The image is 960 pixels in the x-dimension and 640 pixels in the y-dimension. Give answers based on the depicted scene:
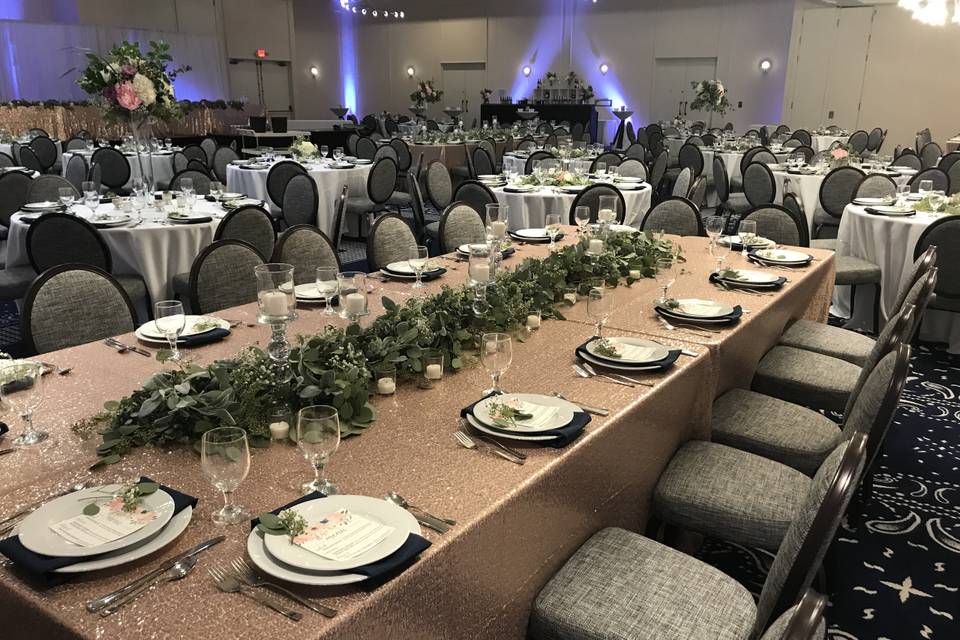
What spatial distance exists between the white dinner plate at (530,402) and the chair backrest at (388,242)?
81.3 inches

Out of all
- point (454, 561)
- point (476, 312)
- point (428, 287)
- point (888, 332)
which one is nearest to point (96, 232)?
point (428, 287)

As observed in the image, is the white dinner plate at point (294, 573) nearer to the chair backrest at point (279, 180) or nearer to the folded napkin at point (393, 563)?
the folded napkin at point (393, 563)

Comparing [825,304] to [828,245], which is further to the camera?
[828,245]

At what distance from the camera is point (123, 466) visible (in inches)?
59.7

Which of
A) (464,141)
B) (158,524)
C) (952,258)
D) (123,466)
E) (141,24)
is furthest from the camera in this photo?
(141,24)

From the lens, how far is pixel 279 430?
1614mm

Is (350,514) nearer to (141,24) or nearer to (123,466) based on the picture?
(123,466)

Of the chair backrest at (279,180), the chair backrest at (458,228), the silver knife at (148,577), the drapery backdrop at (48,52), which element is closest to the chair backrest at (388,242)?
the chair backrest at (458,228)

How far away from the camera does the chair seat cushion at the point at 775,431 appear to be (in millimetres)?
2447

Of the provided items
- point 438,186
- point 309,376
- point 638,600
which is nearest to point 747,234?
point 638,600

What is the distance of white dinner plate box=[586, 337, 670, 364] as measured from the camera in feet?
7.00

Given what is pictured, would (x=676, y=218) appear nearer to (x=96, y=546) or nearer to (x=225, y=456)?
(x=225, y=456)

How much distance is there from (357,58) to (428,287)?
20129 mm

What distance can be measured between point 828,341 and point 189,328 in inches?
115
